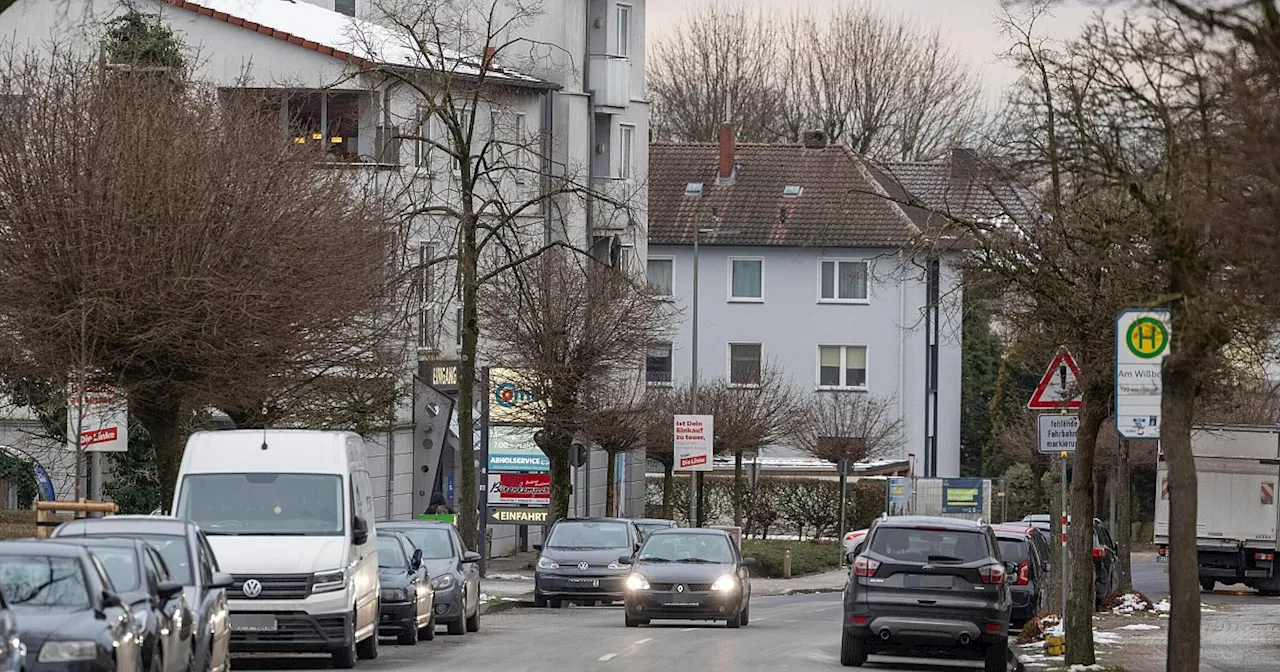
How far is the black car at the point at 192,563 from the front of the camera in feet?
55.6

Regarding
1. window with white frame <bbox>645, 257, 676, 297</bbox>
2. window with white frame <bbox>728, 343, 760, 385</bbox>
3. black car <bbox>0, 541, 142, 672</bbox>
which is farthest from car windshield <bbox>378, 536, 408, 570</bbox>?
window with white frame <bbox>645, 257, 676, 297</bbox>

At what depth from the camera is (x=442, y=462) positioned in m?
51.6

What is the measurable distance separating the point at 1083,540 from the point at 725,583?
8.88m

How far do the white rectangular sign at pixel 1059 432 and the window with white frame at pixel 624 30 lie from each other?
37696 mm

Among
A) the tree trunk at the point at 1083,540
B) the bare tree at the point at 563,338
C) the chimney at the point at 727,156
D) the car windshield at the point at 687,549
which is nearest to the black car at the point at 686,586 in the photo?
the car windshield at the point at 687,549

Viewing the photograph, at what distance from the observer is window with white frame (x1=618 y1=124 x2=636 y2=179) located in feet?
191

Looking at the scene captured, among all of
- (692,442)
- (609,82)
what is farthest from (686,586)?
(609,82)

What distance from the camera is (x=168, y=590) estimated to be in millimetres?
15391

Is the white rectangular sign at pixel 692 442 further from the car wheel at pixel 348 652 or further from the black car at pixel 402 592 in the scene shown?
the car wheel at pixel 348 652

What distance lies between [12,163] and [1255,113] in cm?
1770

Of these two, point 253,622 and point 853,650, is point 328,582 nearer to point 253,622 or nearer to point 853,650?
point 253,622

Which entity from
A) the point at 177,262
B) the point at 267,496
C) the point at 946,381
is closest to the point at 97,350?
the point at 177,262

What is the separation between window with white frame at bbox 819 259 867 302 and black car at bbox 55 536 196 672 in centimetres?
5581

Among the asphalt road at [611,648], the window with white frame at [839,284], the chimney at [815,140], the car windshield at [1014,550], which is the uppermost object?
the chimney at [815,140]
